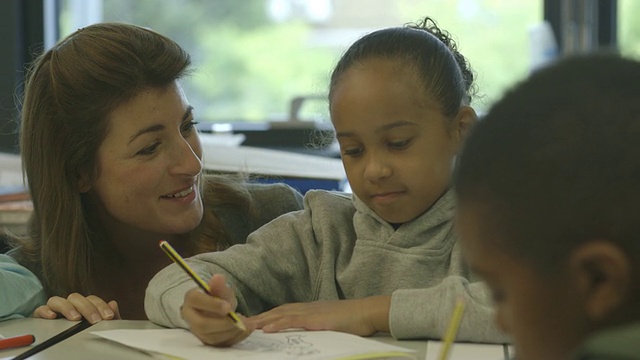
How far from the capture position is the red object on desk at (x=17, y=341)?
3.98ft

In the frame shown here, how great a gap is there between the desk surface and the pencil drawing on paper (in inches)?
4.6

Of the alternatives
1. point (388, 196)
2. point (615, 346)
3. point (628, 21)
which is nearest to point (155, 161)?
point (388, 196)

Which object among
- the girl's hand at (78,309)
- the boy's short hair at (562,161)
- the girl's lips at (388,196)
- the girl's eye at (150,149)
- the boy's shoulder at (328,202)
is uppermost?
the boy's short hair at (562,161)


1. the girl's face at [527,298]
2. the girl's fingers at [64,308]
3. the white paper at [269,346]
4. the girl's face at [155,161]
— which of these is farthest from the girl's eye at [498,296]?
the girl's face at [155,161]

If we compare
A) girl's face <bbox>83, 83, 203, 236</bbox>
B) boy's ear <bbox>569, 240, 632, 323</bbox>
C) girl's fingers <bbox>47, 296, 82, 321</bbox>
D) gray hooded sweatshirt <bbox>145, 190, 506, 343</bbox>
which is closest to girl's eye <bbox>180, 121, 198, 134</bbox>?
girl's face <bbox>83, 83, 203, 236</bbox>

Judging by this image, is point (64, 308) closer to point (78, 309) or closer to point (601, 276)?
point (78, 309)

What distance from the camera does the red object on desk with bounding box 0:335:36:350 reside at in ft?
3.98

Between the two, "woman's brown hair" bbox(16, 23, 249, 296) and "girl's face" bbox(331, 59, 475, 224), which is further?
"woman's brown hair" bbox(16, 23, 249, 296)

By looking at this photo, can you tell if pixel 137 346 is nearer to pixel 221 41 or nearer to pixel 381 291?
pixel 381 291

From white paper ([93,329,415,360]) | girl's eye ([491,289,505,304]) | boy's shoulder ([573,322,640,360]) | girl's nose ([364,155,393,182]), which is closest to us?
boy's shoulder ([573,322,640,360])

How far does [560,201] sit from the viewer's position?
2.14 ft

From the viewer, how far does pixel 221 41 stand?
13.2 ft

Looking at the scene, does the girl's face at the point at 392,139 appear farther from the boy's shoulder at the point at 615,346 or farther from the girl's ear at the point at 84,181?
the boy's shoulder at the point at 615,346

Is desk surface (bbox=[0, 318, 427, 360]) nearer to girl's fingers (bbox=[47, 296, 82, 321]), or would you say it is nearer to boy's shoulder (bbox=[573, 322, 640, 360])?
girl's fingers (bbox=[47, 296, 82, 321])
